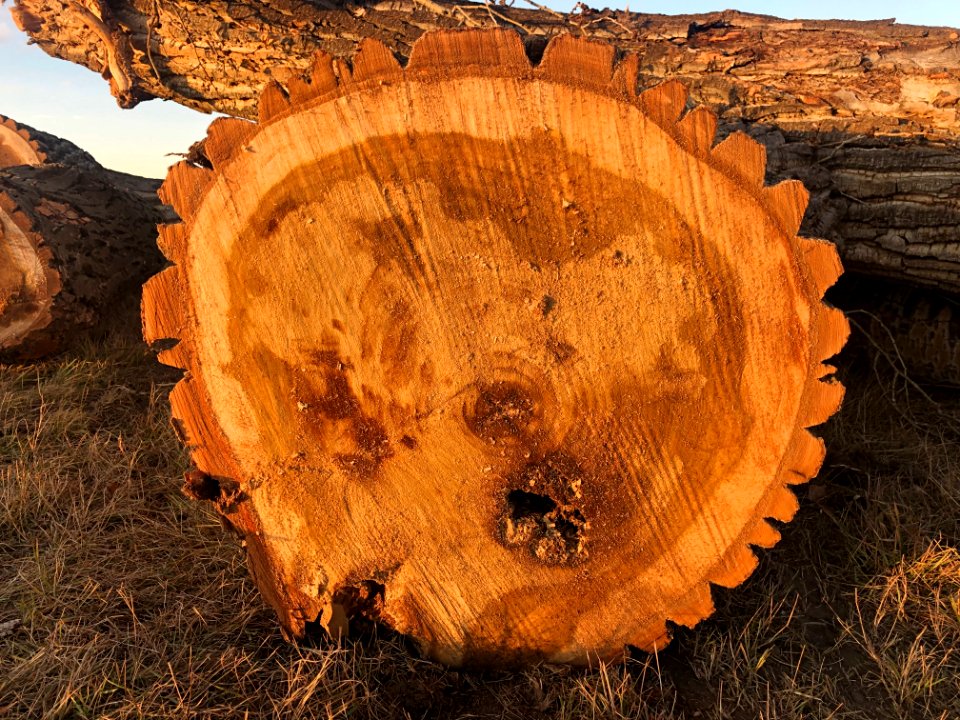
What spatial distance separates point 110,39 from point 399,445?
3122 millimetres

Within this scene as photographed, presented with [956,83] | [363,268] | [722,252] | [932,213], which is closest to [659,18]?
[956,83]

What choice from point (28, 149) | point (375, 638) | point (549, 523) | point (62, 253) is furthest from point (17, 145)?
point (549, 523)

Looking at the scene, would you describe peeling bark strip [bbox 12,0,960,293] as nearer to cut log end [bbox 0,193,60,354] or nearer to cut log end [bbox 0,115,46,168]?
cut log end [bbox 0,193,60,354]

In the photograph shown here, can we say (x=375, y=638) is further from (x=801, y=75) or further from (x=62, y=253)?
(x=801, y=75)

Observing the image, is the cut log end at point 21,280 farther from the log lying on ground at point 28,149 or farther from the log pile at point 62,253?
the log lying on ground at point 28,149

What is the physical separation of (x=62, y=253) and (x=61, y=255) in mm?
13

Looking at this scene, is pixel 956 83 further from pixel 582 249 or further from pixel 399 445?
pixel 399 445

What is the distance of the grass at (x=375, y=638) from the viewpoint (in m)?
1.74

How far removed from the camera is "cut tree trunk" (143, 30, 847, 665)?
153cm

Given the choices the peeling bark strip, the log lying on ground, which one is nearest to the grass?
the peeling bark strip

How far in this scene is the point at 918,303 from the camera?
10.4ft

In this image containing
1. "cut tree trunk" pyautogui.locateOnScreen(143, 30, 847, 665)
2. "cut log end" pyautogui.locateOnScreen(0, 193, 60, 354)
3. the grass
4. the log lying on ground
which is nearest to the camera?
"cut tree trunk" pyautogui.locateOnScreen(143, 30, 847, 665)

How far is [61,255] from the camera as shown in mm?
3162

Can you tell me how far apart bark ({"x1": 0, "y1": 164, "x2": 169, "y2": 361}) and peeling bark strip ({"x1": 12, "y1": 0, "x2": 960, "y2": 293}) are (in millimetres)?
849
